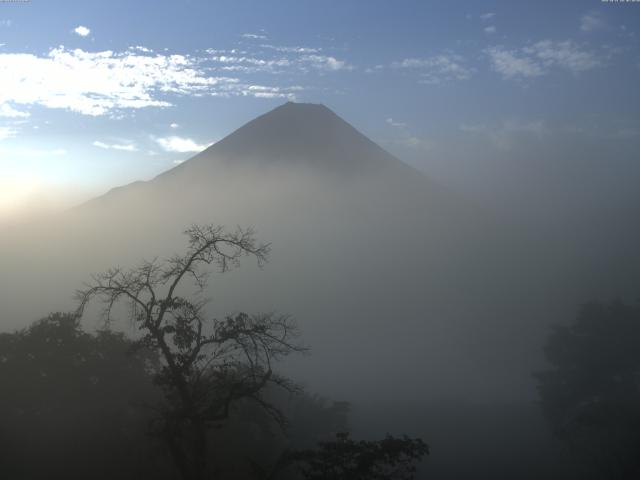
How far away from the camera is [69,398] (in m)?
20.9

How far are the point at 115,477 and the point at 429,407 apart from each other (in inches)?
1233

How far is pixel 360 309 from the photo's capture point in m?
108

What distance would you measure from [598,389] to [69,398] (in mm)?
31066

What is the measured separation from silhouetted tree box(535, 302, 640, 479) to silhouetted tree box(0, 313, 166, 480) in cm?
2085

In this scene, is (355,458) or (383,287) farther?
(383,287)

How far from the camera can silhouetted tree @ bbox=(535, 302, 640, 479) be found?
23.7 meters

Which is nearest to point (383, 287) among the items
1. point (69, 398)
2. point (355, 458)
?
point (69, 398)

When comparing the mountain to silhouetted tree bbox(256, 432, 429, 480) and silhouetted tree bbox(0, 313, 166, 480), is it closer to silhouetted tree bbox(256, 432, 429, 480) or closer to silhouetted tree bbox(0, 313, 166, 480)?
silhouetted tree bbox(256, 432, 429, 480)

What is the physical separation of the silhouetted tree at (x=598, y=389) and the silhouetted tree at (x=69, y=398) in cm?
2085

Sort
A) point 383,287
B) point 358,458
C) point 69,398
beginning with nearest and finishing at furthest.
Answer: point 358,458
point 69,398
point 383,287

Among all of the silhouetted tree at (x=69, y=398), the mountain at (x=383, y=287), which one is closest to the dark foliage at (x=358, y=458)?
the mountain at (x=383, y=287)

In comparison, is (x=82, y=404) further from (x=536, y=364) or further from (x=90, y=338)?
(x=536, y=364)

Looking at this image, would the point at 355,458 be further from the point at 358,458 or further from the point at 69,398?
the point at 69,398

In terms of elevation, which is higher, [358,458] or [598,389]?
[358,458]
